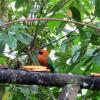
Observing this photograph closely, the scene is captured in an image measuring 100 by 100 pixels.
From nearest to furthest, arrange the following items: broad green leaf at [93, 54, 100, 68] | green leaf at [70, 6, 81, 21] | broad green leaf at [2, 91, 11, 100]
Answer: green leaf at [70, 6, 81, 21], broad green leaf at [93, 54, 100, 68], broad green leaf at [2, 91, 11, 100]

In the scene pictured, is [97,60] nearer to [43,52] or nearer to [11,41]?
[11,41]

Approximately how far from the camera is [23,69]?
996mm

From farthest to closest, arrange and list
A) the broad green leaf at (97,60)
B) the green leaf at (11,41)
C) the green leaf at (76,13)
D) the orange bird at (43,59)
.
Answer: the orange bird at (43,59) < the green leaf at (11,41) < the broad green leaf at (97,60) < the green leaf at (76,13)

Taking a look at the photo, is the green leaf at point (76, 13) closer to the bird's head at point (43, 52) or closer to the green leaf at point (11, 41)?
the green leaf at point (11, 41)

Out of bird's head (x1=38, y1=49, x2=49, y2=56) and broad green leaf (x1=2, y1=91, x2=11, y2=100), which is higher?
bird's head (x1=38, y1=49, x2=49, y2=56)

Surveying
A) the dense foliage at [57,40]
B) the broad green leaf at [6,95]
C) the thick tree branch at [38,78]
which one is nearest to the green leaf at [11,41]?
the dense foliage at [57,40]

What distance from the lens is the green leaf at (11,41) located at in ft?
4.47

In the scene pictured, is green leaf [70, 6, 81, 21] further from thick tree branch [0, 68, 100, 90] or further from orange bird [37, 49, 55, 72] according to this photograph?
orange bird [37, 49, 55, 72]

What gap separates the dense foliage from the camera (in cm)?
120

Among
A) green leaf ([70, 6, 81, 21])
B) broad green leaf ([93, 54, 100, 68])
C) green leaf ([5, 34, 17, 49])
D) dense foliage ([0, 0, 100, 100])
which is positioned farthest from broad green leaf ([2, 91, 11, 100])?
green leaf ([70, 6, 81, 21])

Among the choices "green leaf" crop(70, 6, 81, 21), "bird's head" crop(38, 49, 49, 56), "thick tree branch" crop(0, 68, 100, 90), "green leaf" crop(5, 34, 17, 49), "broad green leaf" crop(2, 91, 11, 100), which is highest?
"green leaf" crop(70, 6, 81, 21)

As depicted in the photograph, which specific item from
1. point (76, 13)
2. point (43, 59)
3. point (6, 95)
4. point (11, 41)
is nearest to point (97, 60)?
point (76, 13)

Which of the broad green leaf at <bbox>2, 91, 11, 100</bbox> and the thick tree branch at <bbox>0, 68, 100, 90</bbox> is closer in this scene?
the thick tree branch at <bbox>0, 68, 100, 90</bbox>

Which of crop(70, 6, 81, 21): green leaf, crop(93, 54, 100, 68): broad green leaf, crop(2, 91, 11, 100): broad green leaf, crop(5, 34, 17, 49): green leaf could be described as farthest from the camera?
crop(2, 91, 11, 100): broad green leaf
